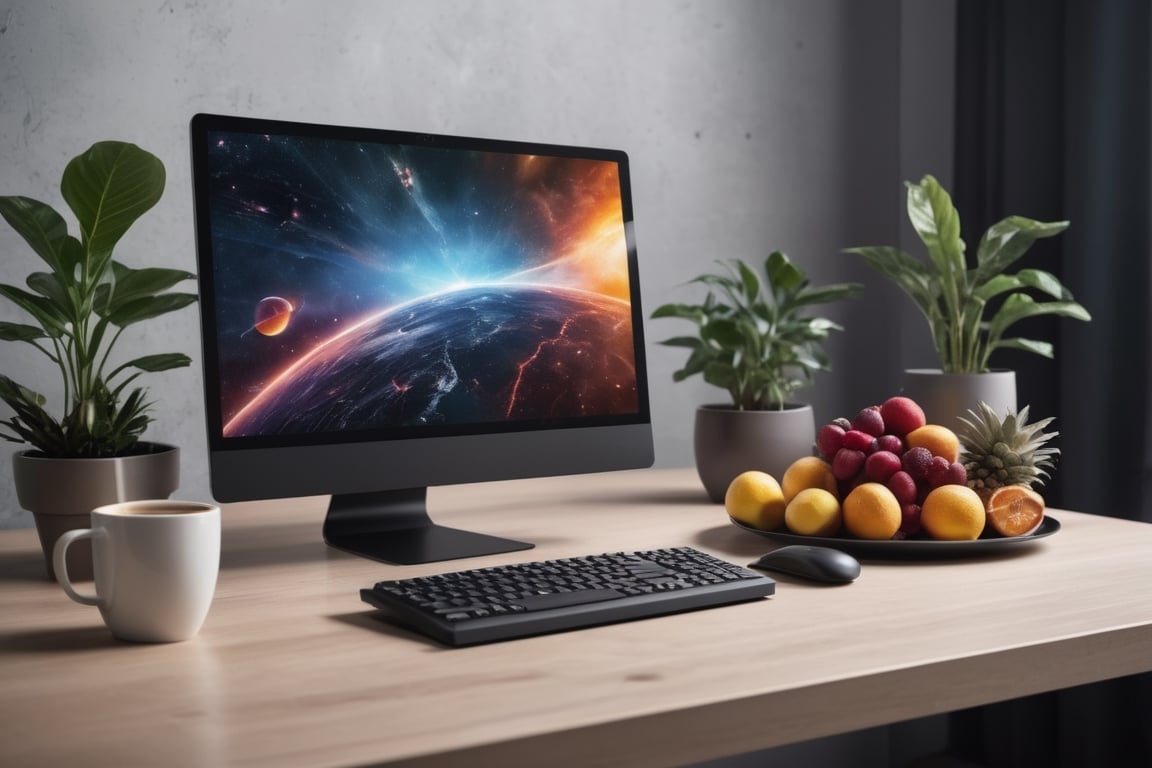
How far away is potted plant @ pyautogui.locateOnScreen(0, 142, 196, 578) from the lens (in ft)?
3.65

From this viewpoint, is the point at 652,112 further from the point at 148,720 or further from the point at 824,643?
the point at 148,720

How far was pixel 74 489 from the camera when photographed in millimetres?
1125

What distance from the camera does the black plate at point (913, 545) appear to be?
1229 mm

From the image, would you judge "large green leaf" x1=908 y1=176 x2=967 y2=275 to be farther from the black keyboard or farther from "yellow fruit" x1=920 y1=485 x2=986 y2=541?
the black keyboard

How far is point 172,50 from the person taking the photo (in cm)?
166

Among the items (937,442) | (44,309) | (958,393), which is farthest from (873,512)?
(44,309)

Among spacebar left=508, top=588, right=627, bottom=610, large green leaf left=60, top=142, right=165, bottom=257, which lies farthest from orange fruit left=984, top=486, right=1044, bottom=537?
large green leaf left=60, top=142, right=165, bottom=257

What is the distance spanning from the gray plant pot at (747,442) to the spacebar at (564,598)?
622 mm

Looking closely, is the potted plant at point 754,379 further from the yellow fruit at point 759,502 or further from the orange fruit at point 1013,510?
the orange fruit at point 1013,510

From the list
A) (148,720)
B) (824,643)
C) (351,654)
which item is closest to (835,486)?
(824,643)

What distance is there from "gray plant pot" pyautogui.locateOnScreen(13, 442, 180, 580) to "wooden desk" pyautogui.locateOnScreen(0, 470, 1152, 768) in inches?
1.9

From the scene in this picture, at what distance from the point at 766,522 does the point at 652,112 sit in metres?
1.00

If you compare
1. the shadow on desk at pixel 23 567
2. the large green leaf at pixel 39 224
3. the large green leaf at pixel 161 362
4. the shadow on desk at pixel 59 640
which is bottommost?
the shadow on desk at pixel 59 640

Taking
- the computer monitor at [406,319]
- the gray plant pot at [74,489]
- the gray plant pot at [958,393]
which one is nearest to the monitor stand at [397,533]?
the computer monitor at [406,319]
